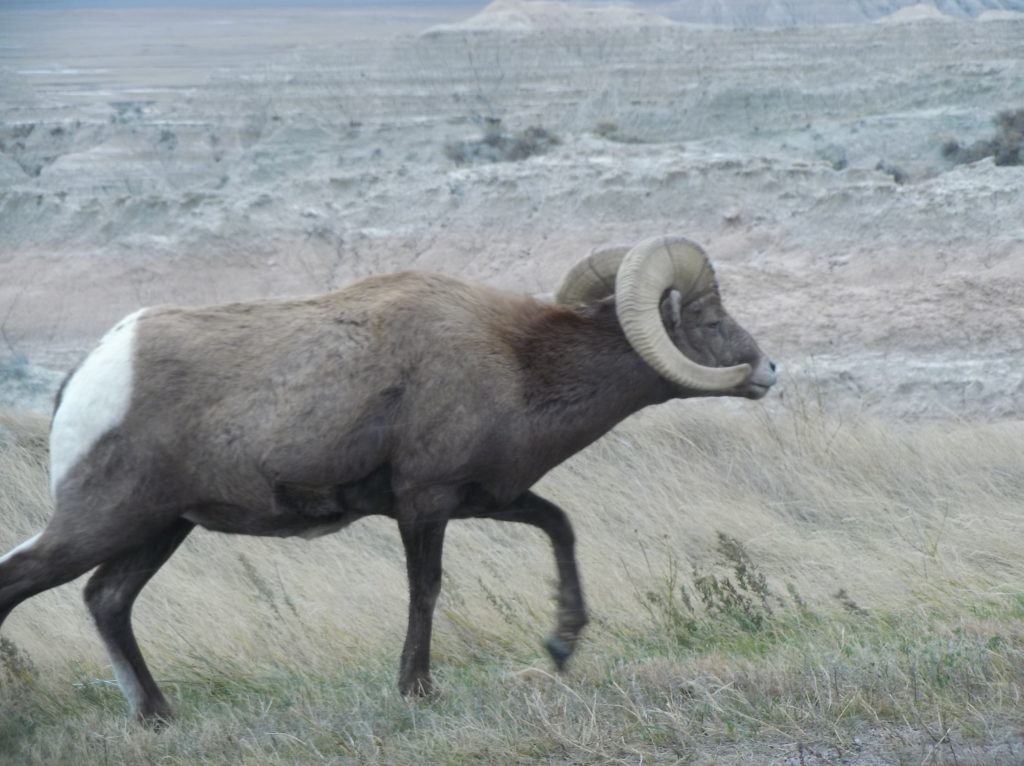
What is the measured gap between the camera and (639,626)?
614 centimetres

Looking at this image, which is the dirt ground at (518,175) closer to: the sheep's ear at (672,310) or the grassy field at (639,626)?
the grassy field at (639,626)

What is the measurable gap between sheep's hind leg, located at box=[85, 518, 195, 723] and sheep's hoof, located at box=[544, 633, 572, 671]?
1.59 meters

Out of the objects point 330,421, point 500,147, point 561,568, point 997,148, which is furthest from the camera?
point 500,147

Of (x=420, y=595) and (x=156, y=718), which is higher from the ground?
(x=420, y=595)

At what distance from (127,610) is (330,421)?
1.30 metres

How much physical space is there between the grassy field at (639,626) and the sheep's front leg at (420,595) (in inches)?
3.8

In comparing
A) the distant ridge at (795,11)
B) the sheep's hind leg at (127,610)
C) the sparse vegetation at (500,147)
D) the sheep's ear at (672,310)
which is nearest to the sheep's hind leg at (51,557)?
the sheep's hind leg at (127,610)

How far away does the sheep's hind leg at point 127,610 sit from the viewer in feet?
18.6

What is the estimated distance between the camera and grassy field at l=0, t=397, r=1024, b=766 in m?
4.64

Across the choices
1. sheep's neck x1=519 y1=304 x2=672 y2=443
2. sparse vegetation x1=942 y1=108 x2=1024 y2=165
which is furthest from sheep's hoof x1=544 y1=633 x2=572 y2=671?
sparse vegetation x1=942 y1=108 x2=1024 y2=165

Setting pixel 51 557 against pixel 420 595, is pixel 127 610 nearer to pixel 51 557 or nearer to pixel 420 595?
pixel 51 557

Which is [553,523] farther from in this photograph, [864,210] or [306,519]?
[864,210]

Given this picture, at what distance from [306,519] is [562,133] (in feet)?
72.1

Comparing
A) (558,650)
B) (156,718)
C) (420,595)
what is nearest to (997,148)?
(558,650)
